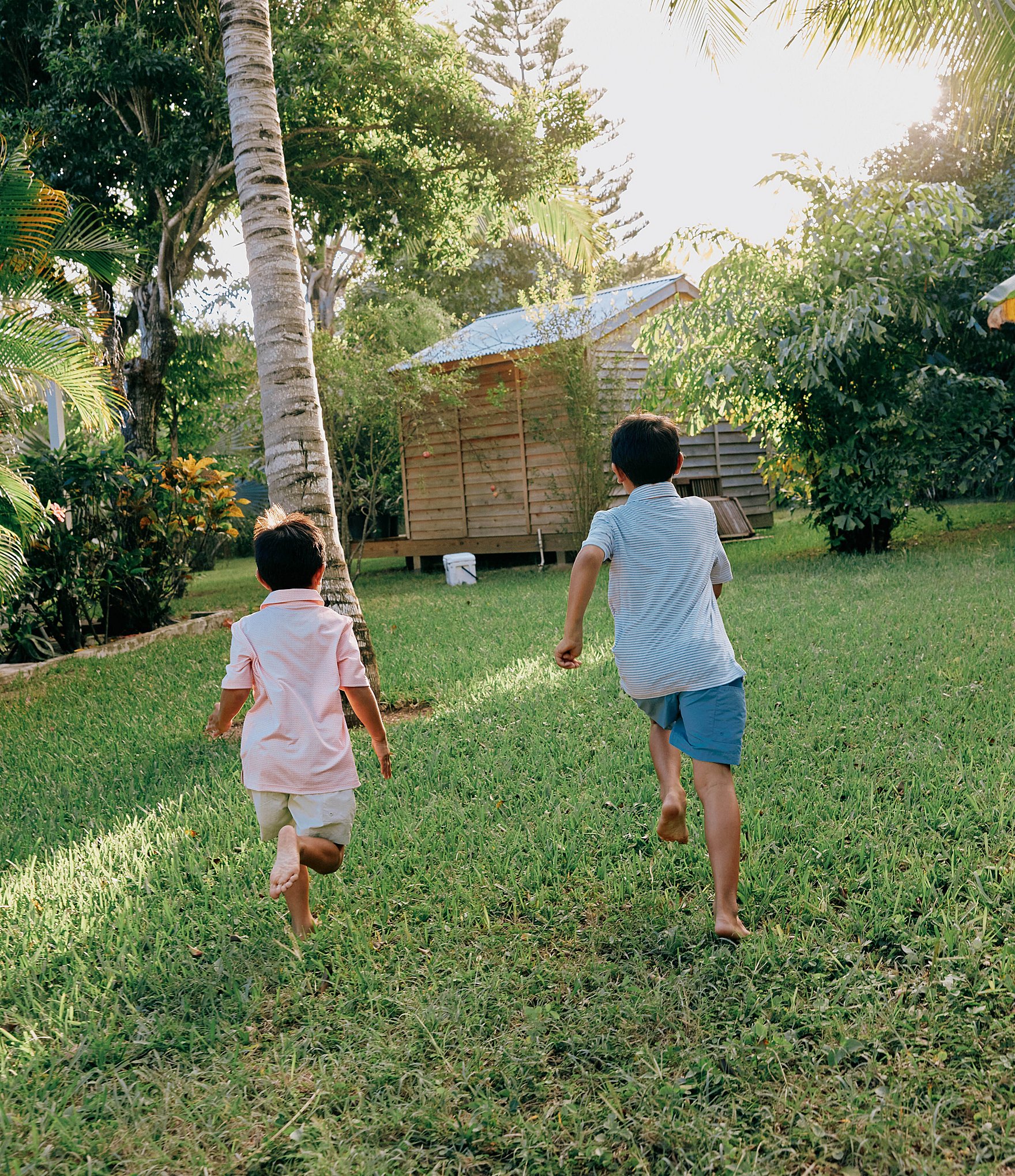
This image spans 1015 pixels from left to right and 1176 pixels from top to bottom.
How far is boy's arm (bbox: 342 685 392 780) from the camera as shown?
3.09 metres

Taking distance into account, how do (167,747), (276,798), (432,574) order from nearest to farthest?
(276,798), (167,747), (432,574)

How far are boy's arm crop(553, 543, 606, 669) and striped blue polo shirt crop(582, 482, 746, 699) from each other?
5 centimetres

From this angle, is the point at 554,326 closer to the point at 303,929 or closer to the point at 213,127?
the point at 213,127

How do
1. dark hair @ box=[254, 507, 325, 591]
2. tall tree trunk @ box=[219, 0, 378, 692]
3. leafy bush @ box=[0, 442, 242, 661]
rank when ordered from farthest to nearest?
leafy bush @ box=[0, 442, 242, 661], tall tree trunk @ box=[219, 0, 378, 692], dark hair @ box=[254, 507, 325, 591]

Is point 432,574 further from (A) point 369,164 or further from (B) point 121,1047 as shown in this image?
(B) point 121,1047

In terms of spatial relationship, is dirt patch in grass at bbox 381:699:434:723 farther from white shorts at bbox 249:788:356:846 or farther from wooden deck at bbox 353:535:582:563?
wooden deck at bbox 353:535:582:563

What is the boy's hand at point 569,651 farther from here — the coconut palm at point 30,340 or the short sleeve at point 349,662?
the coconut palm at point 30,340

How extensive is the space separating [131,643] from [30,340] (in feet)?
11.3

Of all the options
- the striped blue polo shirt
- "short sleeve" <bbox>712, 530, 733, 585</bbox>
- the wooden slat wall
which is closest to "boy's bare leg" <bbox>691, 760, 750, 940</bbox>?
the striped blue polo shirt

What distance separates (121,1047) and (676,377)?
11.2 meters

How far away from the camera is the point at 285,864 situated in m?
2.87

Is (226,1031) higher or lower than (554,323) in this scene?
lower

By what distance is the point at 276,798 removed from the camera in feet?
10.3

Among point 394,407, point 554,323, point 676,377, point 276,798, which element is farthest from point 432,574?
point 276,798
